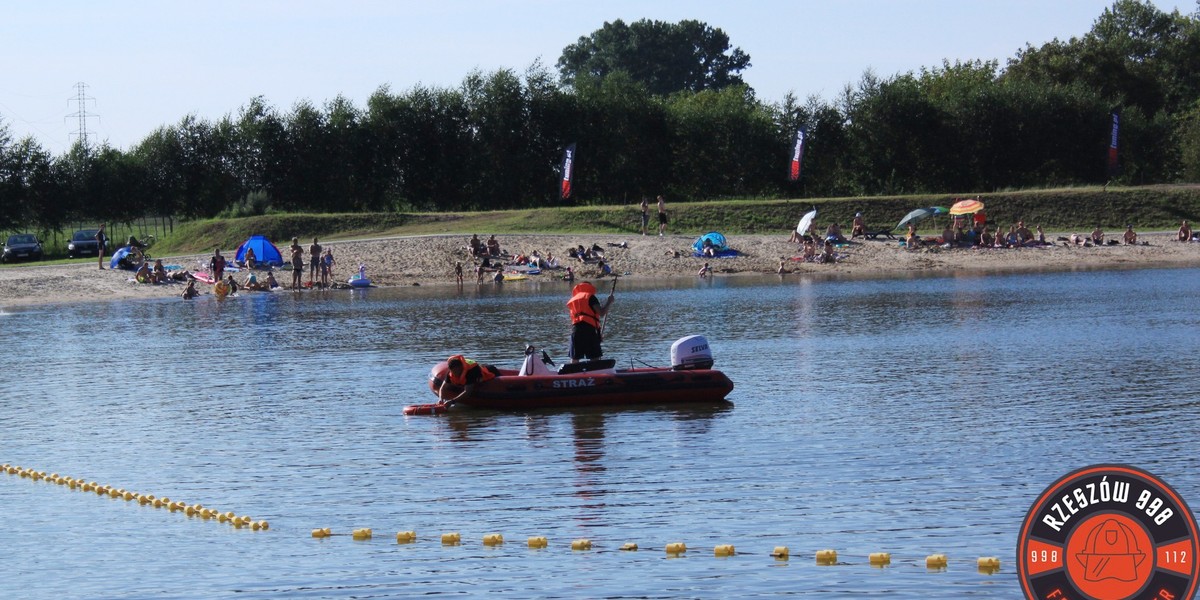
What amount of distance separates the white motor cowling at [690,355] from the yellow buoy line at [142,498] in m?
8.15

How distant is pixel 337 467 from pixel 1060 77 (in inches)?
2782

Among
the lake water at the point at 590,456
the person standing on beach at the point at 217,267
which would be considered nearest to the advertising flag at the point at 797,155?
the person standing on beach at the point at 217,267

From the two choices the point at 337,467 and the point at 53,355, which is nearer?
the point at 337,467

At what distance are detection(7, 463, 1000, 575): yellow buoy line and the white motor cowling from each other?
7961 millimetres

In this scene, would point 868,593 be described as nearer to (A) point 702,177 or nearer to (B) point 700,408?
(B) point 700,408

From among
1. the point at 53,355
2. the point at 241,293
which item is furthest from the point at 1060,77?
the point at 53,355

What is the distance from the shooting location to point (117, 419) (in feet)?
69.6

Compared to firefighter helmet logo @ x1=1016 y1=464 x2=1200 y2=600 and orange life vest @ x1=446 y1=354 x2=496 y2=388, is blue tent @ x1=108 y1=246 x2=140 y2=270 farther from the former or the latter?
firefighter helmet logo @ x1=1016 y1=464 x2=1200 y2=600

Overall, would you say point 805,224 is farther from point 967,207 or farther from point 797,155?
point 797,155

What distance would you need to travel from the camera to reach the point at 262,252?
52.6 m

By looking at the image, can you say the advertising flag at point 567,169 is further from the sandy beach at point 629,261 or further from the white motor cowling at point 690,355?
the white motor cowling at point 690,355

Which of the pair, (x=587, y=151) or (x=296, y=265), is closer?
(x=296, y=265)

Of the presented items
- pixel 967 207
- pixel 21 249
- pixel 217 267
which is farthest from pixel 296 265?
pixel 967 207

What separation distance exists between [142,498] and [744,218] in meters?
46.1
